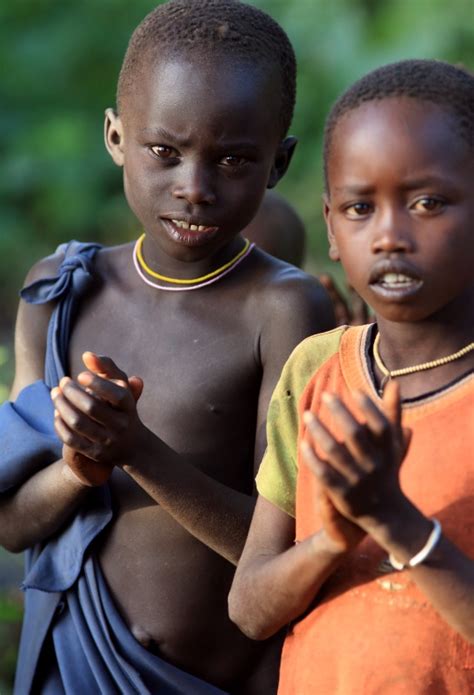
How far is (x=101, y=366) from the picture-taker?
99.8 inches

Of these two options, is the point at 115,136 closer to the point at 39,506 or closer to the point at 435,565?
the point at 39,506

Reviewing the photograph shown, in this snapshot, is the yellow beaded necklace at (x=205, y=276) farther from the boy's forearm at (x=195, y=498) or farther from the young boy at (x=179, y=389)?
the boy's forearm at (x=195, y=498)

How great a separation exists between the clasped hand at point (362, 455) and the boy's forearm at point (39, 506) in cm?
100

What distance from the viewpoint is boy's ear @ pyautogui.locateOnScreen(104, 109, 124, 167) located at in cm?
305

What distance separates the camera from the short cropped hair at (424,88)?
222cm

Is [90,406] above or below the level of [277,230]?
above

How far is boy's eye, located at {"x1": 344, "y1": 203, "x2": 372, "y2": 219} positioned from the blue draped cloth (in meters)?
0.99

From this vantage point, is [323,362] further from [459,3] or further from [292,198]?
[459,3]

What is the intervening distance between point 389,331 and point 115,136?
101 cm

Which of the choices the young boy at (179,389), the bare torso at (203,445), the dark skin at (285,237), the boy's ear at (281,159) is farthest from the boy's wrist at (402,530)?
the dark skin at (285,237)

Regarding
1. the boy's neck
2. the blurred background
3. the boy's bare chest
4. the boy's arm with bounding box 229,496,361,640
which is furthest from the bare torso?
Answer: the blurred background

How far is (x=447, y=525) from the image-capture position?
2150 millimetres

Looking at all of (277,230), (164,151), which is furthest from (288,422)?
(277,230)

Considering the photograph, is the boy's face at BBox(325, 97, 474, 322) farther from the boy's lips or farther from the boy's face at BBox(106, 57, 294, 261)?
the boy's face at BBox(106, 57, 294, 261)
